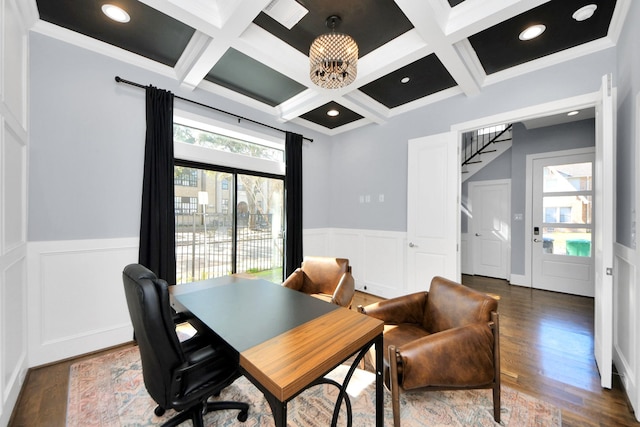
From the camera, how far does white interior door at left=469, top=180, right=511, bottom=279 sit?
503 cm

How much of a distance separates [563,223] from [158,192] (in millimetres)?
6052

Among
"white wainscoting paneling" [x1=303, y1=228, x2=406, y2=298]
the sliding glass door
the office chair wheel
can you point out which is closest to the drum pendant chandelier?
the sliding glass door

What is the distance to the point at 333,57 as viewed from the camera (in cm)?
186

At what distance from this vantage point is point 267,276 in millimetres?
4031

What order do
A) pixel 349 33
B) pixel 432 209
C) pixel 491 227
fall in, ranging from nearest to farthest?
pixel 349 33
pixel 432 209
pixel 491 227

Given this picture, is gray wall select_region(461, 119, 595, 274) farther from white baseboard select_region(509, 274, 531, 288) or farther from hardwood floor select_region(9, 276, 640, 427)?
hardwood floor select_region(9, 276, 640, 427)

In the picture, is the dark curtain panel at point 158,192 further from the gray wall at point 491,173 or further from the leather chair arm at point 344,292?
the gray wall at point 491,173

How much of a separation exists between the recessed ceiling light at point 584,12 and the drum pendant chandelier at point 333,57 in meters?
1.76

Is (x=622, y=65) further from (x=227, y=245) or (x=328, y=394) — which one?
(x=227, y=245)

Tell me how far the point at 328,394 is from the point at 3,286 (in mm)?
2133

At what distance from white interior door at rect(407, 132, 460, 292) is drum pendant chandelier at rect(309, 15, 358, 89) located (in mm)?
1853

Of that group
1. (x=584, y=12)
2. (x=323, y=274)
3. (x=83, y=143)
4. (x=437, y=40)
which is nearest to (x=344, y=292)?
(x=323, y=274)

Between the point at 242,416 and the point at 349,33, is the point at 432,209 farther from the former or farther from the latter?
the point at 242,416

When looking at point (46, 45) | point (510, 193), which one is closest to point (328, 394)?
point (46, 45)
